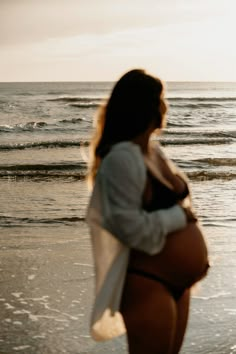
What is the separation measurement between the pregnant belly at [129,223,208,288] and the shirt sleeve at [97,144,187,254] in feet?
0.26

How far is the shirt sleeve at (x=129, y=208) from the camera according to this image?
2.95 m

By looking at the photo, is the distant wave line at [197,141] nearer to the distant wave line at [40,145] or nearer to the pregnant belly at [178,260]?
the distant wave line at [40,145]

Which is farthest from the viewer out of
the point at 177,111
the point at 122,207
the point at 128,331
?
the point at 177,111

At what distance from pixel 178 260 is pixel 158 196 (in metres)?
0.28

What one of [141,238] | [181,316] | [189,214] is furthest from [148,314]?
[189,214]

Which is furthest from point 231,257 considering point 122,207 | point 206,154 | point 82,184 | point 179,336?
point 206,154

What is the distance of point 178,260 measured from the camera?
3090 mm

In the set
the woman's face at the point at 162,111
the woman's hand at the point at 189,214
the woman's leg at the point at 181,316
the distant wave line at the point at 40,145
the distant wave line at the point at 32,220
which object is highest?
the woman's face at the point at 162,111

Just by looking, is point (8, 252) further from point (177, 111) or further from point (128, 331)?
point (177, 111)

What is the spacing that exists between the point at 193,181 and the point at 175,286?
35.9 feet

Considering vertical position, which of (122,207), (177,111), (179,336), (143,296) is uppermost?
(122,207)

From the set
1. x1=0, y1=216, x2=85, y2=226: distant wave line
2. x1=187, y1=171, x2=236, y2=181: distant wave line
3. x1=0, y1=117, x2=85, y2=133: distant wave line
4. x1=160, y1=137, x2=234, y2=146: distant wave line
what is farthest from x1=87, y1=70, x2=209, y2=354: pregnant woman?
x1=0, y1=117, x2=85, y2=133: distant wave line

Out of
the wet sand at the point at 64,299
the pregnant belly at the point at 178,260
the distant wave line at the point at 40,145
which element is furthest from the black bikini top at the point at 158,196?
the distant wave line at the point at 40,145

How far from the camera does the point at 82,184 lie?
1341cm
